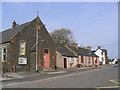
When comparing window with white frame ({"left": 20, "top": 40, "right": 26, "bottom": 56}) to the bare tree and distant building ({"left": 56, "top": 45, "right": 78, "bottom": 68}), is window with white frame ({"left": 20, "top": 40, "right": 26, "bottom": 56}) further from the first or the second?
the bare tree

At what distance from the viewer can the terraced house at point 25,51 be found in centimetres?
2191

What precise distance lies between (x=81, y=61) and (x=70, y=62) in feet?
26.8

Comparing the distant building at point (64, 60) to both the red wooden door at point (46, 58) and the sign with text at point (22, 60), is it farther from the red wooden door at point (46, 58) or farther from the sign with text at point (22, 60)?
the sign with text at point (22, 60)

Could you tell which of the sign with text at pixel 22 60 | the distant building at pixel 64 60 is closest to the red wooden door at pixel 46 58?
the sign with text at pixel 22 60

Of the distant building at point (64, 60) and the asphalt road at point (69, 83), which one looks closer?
the asphalt road at point (69, 83)

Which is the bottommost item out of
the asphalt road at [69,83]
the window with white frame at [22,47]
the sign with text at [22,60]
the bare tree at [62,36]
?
the asphalt road at [69,83]

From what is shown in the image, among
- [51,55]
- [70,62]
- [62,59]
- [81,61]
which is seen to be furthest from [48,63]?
[81,61]

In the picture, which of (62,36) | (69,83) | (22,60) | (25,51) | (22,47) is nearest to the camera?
(69,83)

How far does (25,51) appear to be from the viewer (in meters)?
23.9

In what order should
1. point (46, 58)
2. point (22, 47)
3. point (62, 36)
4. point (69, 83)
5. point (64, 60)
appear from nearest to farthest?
point (69, 83) → point (22, 47) → point (46, 58) → point (64, 60) → point (62, 36)

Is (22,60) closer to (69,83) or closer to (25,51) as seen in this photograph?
(25,51)

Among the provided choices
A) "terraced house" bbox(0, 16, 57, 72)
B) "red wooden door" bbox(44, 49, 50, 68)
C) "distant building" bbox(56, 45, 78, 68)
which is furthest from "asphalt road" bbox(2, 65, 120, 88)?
"distant building" bbox(56, 45, 78, 68)

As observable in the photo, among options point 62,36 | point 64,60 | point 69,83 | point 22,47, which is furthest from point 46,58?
point 62,36

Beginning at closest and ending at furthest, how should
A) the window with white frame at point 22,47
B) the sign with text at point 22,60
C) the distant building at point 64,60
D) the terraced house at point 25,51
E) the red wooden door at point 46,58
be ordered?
the terraced house at point 25,51 < the sign with text at point 22,60 < the window with white frame at point 22,47 < the red wooden door at point 46,58 < the distant building at point 64,60
